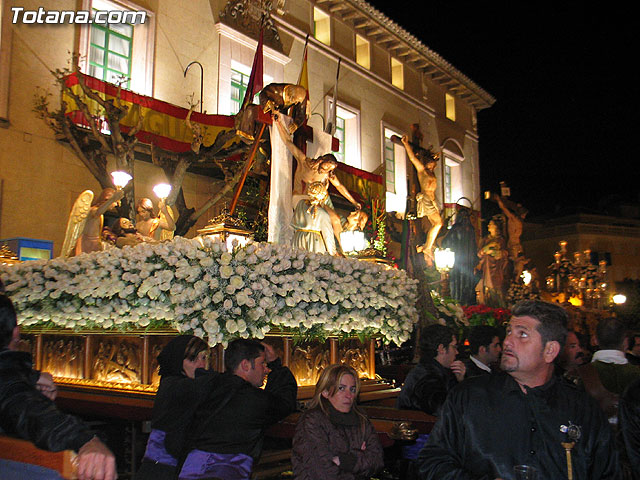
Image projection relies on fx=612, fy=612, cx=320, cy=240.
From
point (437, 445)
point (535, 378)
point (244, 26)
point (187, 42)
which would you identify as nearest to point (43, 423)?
point (437, 445)

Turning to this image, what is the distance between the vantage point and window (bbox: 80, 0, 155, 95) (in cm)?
1425

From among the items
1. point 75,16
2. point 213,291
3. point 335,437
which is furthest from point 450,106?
point 335,437

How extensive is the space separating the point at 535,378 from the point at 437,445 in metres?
0.52

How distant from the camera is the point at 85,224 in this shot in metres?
7.52

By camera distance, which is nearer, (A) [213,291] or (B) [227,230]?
(A) [213,291]

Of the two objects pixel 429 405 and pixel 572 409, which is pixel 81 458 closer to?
pixel 572 409

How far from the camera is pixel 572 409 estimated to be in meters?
2.62

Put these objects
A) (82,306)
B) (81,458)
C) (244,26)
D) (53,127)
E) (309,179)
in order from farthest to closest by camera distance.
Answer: (244,26) < (53,127) < (309,179) < (82,306) < (81,458)

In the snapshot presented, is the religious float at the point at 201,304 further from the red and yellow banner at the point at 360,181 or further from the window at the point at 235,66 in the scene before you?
the red and yellow banner at the point at 360,181

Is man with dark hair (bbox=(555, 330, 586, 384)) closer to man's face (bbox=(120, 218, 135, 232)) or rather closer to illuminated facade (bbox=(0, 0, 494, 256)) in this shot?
man's face (bbox=(120, 218, 135, 232))

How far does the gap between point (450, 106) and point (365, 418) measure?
27.0 metres

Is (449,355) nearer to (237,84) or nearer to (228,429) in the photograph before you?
(228,429)

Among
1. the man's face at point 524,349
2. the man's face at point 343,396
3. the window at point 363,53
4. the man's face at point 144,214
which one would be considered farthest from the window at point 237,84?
the man's face at point 524,349

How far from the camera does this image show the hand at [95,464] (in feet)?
6.09
